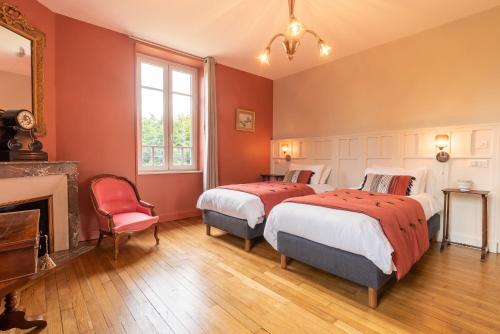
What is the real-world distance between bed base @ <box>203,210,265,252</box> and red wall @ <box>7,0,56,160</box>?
2157 millimetres

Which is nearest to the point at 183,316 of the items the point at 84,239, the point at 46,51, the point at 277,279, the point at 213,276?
the point at 213,276

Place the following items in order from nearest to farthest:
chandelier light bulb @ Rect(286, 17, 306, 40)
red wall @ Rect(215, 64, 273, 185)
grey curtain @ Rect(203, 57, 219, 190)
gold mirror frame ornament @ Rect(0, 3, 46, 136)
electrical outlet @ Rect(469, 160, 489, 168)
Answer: chandelier light bulb @ Rect(286, 17, 306, 40), gold mirror frame ornament @ Rect(0, 3, 46, 136), electrical outlet @ Rect(469, 160, 489, 168), grey curtain @ Rect(203, 57, 219, 190), red wall @ Rect(215, 64, 273, 185)

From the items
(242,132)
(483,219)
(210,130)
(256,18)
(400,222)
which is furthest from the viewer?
(242,132)

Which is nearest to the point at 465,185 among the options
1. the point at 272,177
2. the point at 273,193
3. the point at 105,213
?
the point at 273,193

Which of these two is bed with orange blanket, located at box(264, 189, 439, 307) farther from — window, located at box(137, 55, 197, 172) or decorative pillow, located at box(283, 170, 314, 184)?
window, located at box(137, 55, 197, 172)

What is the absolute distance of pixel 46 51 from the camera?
9.29ft

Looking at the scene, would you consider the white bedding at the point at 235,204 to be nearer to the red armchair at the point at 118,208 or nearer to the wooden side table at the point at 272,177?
the red armchair at the point at 118,208

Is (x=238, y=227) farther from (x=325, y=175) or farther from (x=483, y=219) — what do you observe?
(x=483, y=219)

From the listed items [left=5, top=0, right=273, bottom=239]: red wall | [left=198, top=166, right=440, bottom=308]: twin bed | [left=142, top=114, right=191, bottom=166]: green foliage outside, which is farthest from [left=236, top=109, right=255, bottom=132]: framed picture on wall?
[left=198, top=166, right=440, bottom=308]: twin bed

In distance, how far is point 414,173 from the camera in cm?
322

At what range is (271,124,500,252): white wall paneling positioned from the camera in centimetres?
290

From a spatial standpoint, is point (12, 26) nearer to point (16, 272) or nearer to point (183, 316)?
point (16, 272)

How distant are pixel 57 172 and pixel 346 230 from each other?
310cm

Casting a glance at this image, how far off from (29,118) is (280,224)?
2.80 metres
